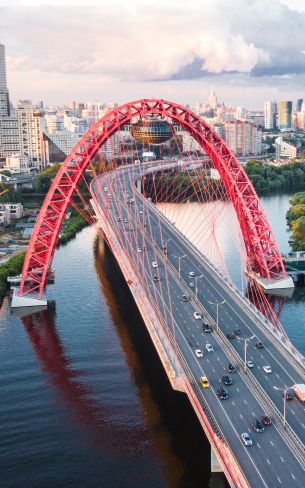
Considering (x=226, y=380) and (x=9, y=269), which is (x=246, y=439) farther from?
(x=9, y=269)

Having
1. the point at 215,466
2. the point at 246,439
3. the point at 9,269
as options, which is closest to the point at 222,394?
the point at 215,466

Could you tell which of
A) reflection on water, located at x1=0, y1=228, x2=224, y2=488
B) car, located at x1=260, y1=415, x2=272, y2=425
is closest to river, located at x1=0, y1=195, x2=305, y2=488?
reflection on water, located at x1=0, y1=228, x2=224, y2=488

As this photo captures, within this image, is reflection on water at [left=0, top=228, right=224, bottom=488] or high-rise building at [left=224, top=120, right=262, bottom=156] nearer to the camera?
reflection on water at [left=0, top=228, right=224, bottom=488]

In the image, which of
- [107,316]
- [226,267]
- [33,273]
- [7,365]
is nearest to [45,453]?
[7,365]

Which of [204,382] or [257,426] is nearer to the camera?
[257,426]

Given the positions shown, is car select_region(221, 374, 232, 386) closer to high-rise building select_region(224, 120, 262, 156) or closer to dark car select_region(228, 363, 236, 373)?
dark car select_region(228, 363, 236, 373)

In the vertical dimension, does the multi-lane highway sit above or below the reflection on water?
above
